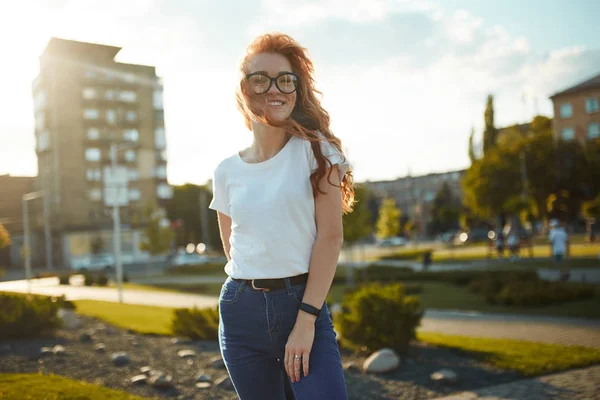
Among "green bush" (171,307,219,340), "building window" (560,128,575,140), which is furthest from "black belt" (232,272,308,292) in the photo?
"building window" (560,128,575,140)

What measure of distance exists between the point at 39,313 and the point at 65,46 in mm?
60007

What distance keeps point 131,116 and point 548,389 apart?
68.9 metres

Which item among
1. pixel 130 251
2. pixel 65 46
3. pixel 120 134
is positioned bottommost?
pixel 130 251

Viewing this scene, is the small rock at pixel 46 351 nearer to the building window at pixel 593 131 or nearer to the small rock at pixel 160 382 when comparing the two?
the small rock at pixel 160 382

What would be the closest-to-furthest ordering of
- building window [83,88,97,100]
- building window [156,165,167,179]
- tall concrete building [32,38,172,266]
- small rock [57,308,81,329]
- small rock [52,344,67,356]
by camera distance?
1. small rock [52,344,67,356]
2. small rock [57,308,81,329]
3. tall concrete building [32,38,172,266]
4. building window [83,88,97,100]
5. building window [156,165,167,179]

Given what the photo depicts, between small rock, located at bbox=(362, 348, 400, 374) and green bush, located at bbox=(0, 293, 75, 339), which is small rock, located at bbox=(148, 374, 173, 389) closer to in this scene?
small rock, located at bbox=(362, 348, 400, 374)

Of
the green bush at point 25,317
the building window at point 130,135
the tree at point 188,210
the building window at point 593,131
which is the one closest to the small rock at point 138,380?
the green bush at point 25,317

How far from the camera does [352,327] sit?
841 centimetres

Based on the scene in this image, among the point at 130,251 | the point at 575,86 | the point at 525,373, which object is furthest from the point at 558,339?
the point at 130,251

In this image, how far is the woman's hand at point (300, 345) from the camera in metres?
2.24

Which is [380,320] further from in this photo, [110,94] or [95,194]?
[110,94]

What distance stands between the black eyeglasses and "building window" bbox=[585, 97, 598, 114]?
207 feet

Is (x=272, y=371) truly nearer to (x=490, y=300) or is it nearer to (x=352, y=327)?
(x=352, y=327)

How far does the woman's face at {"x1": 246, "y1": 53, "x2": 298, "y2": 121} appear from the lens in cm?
247
